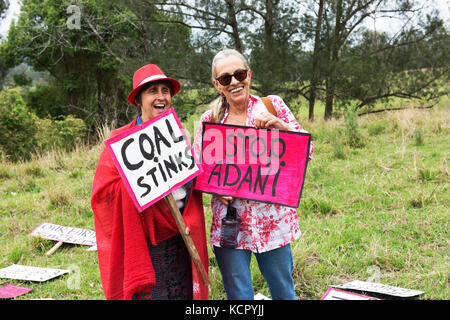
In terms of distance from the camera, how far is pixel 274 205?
7.96ft

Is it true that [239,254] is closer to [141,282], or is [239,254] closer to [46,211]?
[141,282]

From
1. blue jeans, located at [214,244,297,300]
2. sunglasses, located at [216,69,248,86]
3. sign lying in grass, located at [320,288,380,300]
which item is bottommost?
sign lying in grass, located at [320,288,380,300]

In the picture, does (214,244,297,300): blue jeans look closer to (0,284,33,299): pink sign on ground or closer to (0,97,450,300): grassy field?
(0,97,450,300): grassy field

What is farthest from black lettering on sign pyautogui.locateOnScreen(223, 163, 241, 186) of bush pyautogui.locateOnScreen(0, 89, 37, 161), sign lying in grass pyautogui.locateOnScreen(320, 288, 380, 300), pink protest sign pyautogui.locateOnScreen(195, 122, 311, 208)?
bush pyautogui.locateOnScreen(0, 89, 37, 161)

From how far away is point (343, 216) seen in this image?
5.03m

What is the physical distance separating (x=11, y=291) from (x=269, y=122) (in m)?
3.30

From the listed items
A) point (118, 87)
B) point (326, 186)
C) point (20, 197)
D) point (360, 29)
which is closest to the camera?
point (326, 186)

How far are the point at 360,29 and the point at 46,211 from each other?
10.9 m

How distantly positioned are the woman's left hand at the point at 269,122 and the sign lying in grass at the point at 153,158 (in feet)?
1.48

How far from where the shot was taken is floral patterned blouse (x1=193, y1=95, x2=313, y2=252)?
236 cm

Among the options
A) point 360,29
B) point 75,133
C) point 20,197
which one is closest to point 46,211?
point 20,197

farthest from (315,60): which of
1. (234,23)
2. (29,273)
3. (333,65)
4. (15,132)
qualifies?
(29,273)

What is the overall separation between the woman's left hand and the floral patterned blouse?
0.24 feet

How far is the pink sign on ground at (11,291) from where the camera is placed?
3.88 metres
